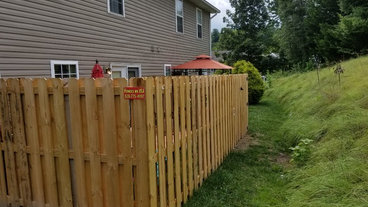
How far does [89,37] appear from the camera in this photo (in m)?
7.21

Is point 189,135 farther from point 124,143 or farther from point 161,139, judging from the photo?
point 124,143

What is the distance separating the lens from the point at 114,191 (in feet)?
8.91

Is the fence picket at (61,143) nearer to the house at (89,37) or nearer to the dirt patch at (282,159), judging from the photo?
the house at (89,37)

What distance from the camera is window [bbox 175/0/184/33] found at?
40.6 feet

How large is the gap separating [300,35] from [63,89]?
26.1m

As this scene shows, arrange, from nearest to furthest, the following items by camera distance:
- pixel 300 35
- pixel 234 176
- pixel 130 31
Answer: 1. pixel 234 176
2. pixel 130 31
3. pixel 300 35

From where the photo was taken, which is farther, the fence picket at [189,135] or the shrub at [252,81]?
the shrub at [252,81]

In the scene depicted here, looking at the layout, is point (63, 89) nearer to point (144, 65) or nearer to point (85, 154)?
point (85, 154)

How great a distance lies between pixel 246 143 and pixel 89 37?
4.80 m

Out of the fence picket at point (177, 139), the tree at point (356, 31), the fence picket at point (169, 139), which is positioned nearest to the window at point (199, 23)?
the tree at point (356, 31)

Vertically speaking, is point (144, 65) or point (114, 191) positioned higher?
point (144, 65)

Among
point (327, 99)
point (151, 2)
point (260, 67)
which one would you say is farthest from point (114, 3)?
point (260, 67)

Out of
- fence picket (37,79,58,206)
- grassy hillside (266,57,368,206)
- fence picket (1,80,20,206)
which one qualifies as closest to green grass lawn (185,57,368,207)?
grassy hillside (266,57,368,206)

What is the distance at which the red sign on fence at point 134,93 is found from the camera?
98.7 inches
